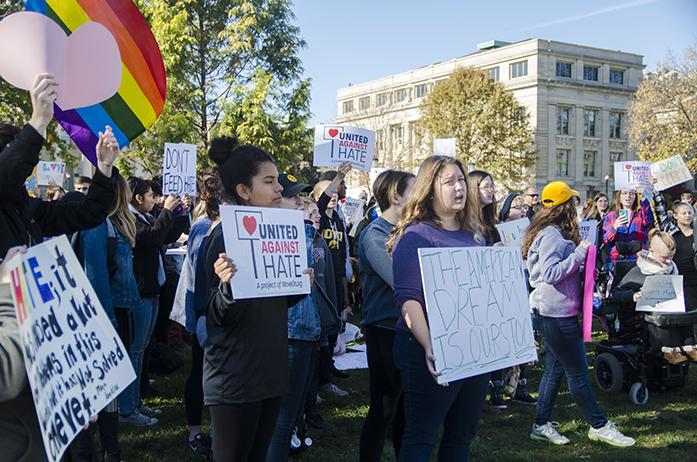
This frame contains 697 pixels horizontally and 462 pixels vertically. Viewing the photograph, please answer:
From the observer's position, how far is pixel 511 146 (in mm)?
54438

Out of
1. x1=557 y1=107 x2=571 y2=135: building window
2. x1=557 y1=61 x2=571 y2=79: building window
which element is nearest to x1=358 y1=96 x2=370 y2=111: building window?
x1=557 y1=61 x2=571 y2=79: building window

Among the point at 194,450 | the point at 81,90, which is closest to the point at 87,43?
the point at 81,90

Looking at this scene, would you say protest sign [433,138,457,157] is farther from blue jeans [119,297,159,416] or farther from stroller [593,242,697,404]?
blue jeans [119,297,159,416]

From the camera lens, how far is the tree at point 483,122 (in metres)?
53.8

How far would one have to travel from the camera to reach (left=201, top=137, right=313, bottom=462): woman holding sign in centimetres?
302

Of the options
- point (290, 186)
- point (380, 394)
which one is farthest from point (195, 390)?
point (290, 186)

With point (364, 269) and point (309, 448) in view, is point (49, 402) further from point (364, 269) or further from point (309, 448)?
point (309, 448)

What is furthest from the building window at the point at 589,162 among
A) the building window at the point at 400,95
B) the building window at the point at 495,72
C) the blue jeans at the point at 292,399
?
the blue jeans at the point at 292,399

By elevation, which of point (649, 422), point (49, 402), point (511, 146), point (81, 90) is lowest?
point (649, 422)

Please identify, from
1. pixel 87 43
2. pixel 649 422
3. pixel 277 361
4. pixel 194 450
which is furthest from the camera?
pixel 649 422

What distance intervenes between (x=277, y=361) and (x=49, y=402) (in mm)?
1387

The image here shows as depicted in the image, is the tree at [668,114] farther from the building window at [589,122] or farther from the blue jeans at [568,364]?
the building window at [589,122]

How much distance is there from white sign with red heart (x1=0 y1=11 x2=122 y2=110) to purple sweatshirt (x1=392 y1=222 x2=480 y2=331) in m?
1.92

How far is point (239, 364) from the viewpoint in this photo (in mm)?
3041
